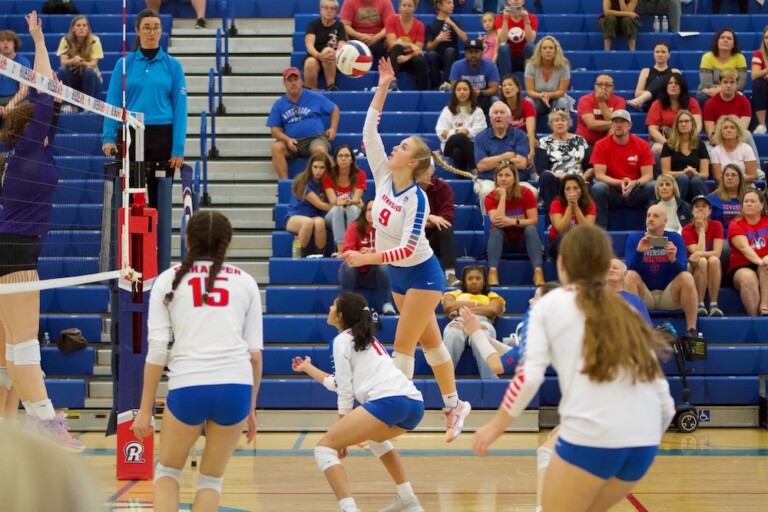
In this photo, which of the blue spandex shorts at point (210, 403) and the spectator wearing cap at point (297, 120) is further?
the spectator wearing cap at point (297, 120)

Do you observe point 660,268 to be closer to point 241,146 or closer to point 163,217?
point 163,217

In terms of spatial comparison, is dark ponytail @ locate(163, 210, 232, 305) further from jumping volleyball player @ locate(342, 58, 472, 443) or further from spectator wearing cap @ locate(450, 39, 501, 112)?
spectator wearing cap @ locate(450, 39, 501, 112)

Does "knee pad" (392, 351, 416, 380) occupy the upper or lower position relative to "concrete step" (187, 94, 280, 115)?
lower

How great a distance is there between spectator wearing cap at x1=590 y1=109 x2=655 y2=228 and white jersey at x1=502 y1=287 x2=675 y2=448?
7638 millimetres

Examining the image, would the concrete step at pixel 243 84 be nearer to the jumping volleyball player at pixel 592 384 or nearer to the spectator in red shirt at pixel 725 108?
the spectator in red shirt at pixel 725 108

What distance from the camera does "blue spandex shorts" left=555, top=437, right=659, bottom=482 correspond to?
12.9ft

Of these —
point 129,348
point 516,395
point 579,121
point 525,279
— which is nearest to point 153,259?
point 129,348

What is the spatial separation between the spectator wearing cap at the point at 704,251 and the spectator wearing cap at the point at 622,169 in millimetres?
725

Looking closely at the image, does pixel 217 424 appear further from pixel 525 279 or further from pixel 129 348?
pixel 525 279

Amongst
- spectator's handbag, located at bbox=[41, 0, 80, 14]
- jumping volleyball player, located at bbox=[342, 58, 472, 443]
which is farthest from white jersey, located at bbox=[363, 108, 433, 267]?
spectator's handbag, located at bbox=[41, 0, 80, 14]

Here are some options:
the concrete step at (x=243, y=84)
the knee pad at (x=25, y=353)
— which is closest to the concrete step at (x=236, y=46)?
the concrete step at (x=243, y=84)

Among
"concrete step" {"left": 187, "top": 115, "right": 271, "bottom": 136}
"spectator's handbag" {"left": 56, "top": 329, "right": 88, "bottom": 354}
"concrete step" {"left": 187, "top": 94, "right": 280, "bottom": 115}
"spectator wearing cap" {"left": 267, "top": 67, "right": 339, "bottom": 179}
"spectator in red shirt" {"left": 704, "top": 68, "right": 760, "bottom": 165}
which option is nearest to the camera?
"spectator's handbag" {"left": 56, "top": 329, "right": 88, "bottom": 354}

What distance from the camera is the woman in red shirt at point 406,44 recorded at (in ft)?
44.1

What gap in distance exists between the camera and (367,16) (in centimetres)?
1388
